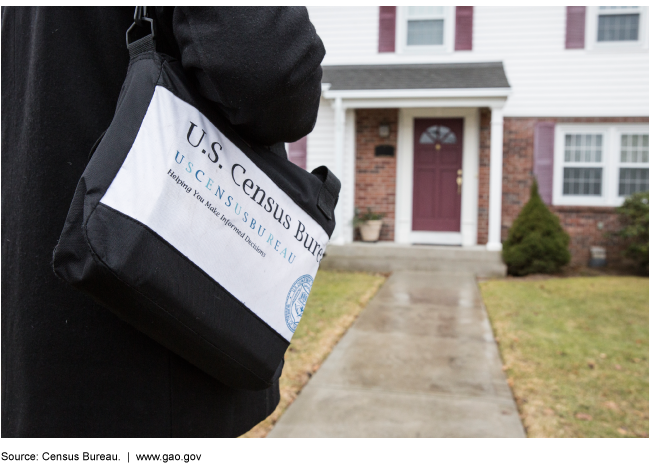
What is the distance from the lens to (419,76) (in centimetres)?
912

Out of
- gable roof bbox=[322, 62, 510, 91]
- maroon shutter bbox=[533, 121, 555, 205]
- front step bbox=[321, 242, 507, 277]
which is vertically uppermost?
gable roof bbox=[322, 62, 510, 91]

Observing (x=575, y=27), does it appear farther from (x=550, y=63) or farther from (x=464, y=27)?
(x=464, y=27)

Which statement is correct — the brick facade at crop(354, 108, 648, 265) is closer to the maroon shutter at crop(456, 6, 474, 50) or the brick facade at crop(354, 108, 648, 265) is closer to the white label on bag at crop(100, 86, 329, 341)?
the maroon shutter at crop(456, 6, 474, 50)

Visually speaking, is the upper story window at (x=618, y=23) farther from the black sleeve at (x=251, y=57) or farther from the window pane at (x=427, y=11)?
the black sleeve at (x=251, y=57)

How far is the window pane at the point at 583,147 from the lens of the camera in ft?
30.7

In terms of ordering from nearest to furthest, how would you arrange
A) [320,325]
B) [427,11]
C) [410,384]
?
[410,384] → [320,325] → [427,11]

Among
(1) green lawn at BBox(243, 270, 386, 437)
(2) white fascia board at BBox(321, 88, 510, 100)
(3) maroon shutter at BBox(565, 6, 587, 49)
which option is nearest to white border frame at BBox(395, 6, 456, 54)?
(2) white fascia board at BBox(321, 88, 510, 100)

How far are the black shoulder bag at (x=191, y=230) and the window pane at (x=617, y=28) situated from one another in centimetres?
994

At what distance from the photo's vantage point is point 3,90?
1.10 meters

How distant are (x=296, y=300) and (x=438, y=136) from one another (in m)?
9.02

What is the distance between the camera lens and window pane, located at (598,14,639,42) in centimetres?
907

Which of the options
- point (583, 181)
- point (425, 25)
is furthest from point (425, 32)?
point (583, 181)

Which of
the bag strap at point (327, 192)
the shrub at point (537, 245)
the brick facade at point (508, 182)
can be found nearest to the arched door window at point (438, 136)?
the brick facade at point (508, 182)

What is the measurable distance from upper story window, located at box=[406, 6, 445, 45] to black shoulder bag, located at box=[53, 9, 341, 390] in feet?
30.7
